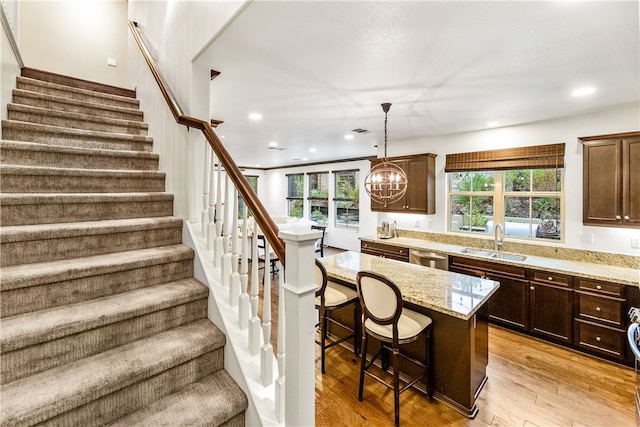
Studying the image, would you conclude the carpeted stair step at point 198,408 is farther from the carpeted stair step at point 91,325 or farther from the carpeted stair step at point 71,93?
the carpeted stair step at point 71,93

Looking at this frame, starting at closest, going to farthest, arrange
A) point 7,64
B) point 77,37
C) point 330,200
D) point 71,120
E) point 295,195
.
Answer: point 7,64 → point 71,120 → point 77,37 → point 330,200 → point 295,195

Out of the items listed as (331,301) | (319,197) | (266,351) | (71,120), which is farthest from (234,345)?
(319,197)

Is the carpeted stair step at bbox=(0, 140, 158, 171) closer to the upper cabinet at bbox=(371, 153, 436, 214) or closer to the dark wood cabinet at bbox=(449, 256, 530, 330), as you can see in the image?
the upper cabinet at bbox=(371, 153, 436, 214)

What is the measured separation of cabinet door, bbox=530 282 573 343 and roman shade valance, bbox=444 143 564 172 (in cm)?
155

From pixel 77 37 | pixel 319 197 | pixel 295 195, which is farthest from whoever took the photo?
pixel 295 195

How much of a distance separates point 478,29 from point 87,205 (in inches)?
108

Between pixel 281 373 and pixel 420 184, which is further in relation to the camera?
pixel 420 184

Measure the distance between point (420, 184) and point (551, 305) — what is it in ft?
7.48

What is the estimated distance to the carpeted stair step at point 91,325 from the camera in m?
1.19

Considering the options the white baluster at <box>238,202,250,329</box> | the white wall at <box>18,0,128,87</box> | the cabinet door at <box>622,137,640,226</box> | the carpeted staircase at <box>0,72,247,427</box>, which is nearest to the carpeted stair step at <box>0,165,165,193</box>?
the carpeted staircase at <box>0,72,247,427</box>

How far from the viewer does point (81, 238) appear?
1.68m

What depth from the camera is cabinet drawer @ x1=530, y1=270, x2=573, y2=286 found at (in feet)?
9.95

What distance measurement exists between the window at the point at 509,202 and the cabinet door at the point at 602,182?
40 centimetres

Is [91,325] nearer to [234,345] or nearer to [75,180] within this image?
[234,345]
